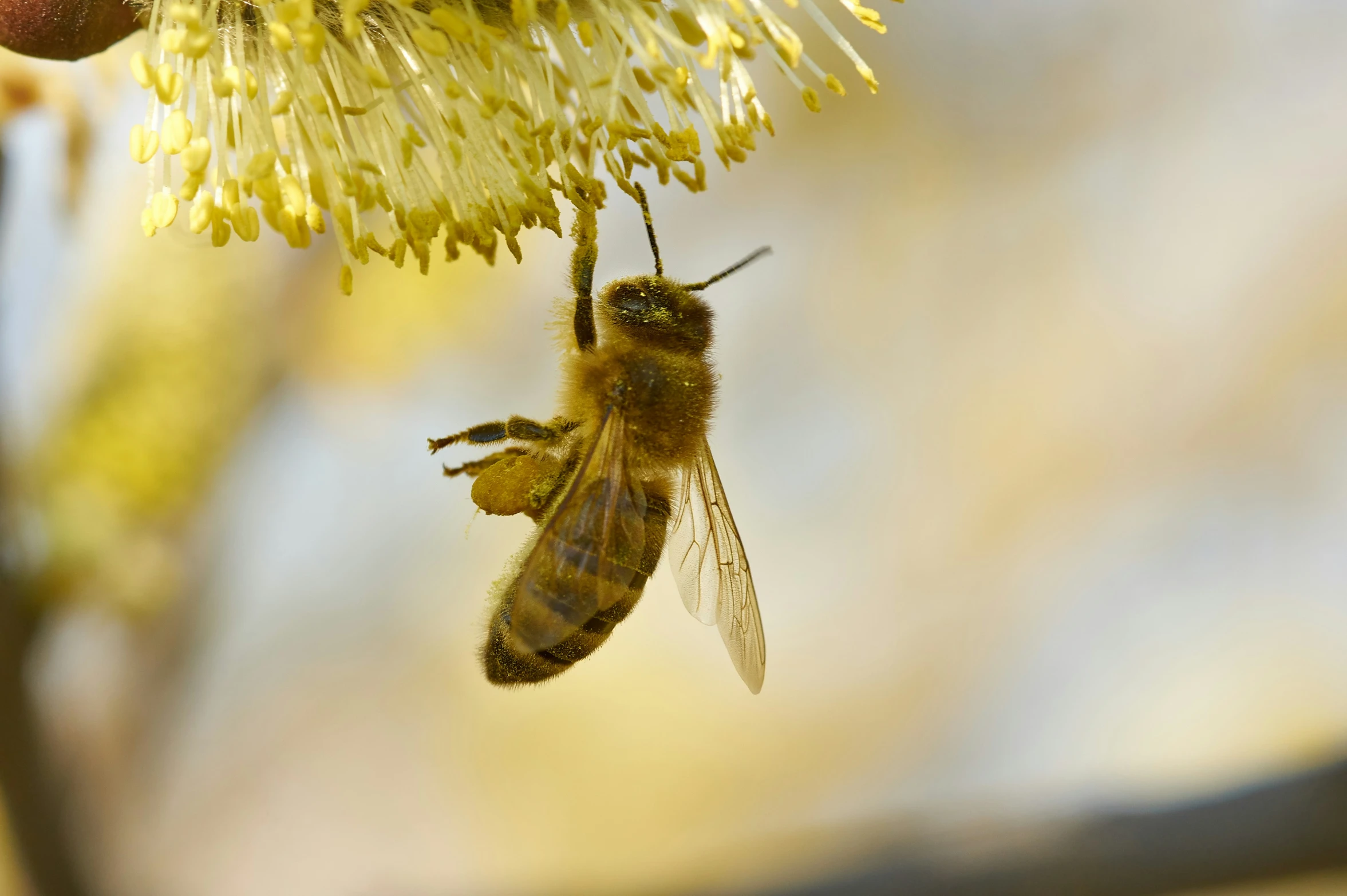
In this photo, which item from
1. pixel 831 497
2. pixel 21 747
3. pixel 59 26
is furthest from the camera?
pixel 831 497

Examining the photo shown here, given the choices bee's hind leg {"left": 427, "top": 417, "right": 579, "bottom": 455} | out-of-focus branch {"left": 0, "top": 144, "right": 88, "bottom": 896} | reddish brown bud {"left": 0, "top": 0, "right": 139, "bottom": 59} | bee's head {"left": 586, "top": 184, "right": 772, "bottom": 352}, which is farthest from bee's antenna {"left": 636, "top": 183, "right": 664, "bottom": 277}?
out-of-focus branch {"left": 0, "top": 144, "right": 88, "bottom": 896}

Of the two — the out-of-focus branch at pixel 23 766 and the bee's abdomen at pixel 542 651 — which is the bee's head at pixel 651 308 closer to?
the bee's abdomen at pixel 542 651

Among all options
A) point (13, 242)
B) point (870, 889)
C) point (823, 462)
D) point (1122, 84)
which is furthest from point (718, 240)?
point (870, 889)

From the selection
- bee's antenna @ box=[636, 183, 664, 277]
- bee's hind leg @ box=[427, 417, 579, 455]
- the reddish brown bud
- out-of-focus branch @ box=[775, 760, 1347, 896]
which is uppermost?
the reddish brown bud

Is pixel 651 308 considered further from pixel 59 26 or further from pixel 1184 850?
pixel 1184 850

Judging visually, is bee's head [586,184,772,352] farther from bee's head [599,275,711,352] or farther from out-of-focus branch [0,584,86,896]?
out-of-focus branch [0,584,86,896]

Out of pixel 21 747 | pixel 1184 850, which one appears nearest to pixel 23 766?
pixel 21 747

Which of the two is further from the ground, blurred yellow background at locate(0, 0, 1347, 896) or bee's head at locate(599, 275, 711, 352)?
bee's head at locate(599, 275, 711, 352)
